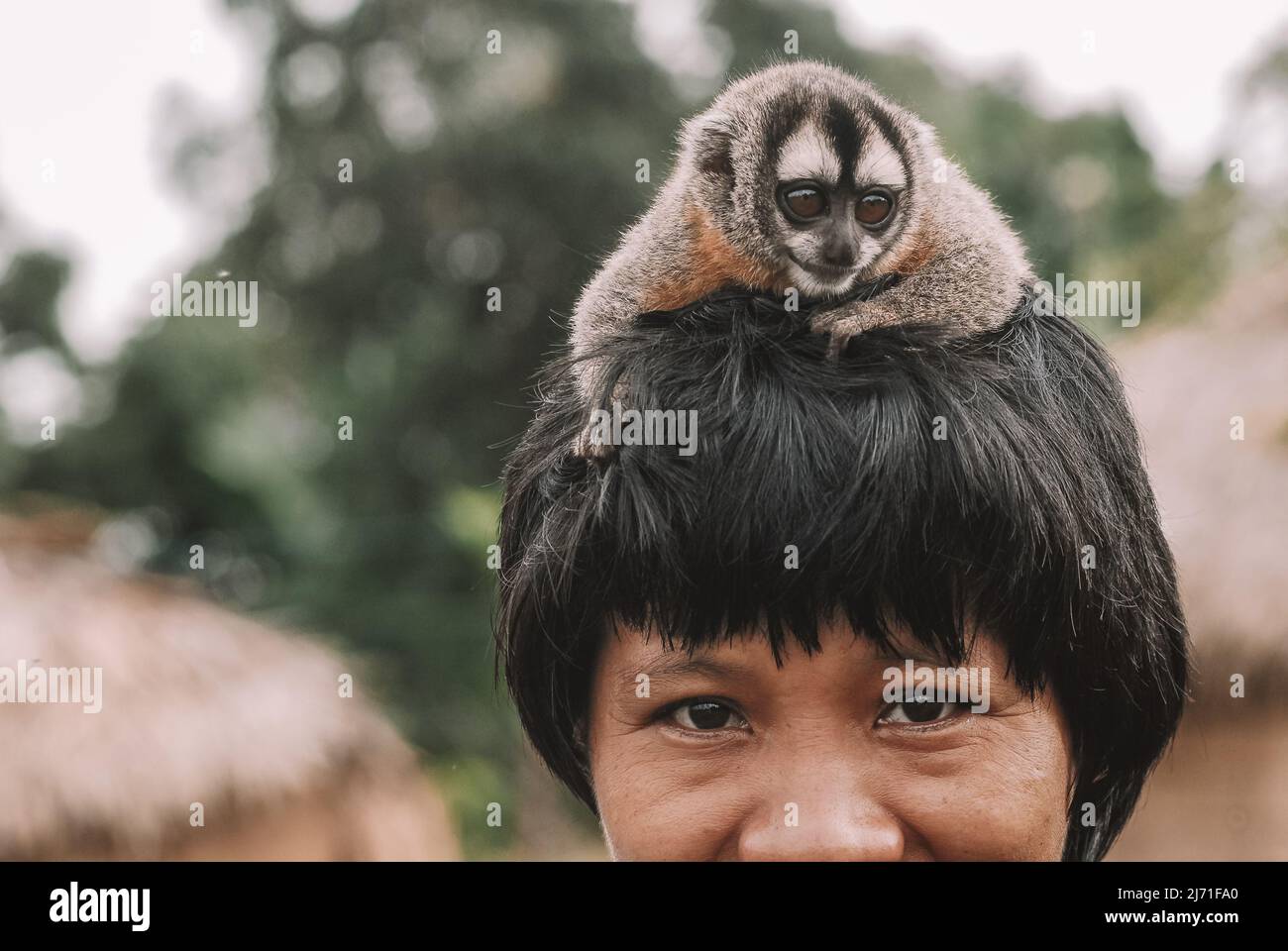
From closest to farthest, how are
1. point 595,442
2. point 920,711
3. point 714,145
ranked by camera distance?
point 920,711 < point 595,442 < point 714,145

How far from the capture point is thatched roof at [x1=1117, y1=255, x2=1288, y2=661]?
24.6 feet

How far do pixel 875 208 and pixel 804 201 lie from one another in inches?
7.0

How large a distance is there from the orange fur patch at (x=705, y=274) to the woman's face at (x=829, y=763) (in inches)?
50.9

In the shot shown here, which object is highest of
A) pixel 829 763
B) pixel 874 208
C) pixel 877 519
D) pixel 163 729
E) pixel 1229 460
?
pixel 1229 460

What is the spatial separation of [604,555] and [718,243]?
1.39 meters

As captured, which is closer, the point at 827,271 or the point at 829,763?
the point at 829,763

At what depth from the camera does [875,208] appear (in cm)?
296

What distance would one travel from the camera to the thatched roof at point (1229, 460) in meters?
7.51

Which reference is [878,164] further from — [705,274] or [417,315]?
[417,315]

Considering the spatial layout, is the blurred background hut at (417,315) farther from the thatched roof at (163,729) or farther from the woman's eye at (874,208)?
the woman's eye at (874,208)

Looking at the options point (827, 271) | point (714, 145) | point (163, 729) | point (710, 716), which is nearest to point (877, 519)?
point (710, 716)

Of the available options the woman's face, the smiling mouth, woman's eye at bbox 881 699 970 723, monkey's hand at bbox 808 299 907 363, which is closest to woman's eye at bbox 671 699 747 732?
the woman's face

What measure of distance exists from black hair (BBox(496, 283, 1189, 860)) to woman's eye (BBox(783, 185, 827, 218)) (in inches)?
34.5
